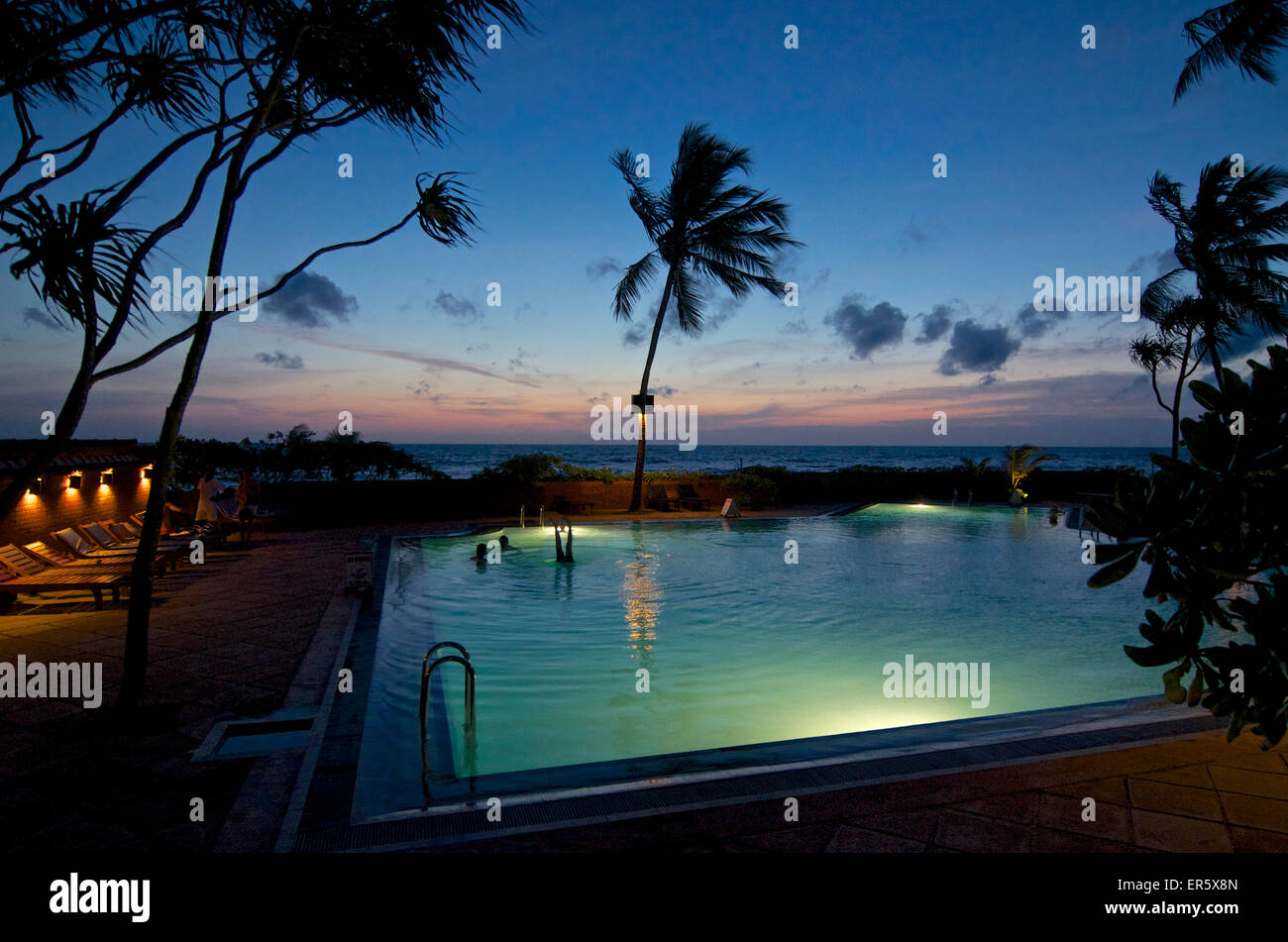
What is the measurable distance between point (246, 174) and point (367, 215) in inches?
504

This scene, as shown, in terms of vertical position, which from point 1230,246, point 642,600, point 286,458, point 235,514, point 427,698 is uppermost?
point 1230,246

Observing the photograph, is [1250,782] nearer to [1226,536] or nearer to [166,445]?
[1226,536]

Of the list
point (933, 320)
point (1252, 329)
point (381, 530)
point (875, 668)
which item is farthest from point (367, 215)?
point (1252, 329)

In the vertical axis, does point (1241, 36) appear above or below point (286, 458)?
above

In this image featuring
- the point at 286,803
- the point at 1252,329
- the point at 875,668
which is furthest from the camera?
the point at 1252,329

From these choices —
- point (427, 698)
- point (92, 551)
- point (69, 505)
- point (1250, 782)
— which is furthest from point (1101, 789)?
point (69, 505)

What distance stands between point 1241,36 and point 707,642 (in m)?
11.5

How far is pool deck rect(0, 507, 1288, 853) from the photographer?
8.92ft

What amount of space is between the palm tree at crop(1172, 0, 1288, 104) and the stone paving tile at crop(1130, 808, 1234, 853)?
11703 mm

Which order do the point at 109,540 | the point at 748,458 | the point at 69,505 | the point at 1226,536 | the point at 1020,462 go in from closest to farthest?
1. the point at 1226,536
2. the point at 69,505
3. the point at 109,540
4. the point at 1020,462
5. the point at 748,458

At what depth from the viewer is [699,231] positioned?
17312 mm

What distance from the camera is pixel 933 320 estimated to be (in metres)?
25.0

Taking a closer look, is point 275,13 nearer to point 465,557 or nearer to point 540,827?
point 540,827
